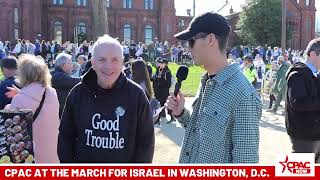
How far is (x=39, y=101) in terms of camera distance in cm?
544

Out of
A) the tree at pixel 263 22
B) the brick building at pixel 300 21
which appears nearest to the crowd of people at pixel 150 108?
the tree at pixel 263 22

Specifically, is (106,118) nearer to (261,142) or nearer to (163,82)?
(261,142)

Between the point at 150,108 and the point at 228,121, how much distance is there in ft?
4.29

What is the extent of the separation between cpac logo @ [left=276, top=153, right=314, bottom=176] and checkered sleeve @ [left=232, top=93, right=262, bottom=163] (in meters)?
0.67

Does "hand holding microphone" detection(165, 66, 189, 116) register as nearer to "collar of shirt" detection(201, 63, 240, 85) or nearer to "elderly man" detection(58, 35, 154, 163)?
"collar of shirt" detection(201, 63, 240, 85)

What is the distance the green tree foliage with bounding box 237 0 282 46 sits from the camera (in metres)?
61.9

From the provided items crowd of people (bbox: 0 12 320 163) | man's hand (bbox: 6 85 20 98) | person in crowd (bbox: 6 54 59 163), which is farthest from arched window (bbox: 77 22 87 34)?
person in crowd (bbox: 6 54 59 163)

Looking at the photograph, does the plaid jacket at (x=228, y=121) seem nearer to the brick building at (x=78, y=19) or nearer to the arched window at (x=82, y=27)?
the brick building at (x=78, y=19)

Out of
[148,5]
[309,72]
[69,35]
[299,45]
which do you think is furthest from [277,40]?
[309,72]

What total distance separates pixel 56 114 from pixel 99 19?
834 inches

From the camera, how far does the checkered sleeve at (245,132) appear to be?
2969 mm

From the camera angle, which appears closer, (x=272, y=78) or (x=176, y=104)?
(x=176, y=104)

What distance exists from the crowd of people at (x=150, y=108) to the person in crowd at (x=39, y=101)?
11 mm

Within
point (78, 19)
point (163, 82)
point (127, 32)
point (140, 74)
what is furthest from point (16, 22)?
point (140, 74)
